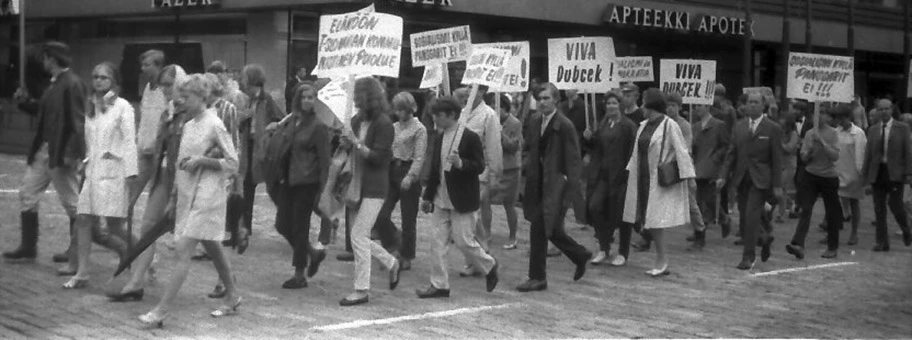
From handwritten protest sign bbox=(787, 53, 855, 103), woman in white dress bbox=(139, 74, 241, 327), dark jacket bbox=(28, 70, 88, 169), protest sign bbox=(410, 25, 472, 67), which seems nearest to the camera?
woman in white dress bbox=(139, 74, 241, 327)

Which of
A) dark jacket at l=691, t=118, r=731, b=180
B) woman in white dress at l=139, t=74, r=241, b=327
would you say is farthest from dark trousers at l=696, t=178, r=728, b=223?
woman in white dress at l=139, t=74, r=241, b=327

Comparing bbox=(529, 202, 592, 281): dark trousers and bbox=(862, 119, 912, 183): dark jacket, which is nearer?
bbox=(529, 202, 592, 281): dark trousers

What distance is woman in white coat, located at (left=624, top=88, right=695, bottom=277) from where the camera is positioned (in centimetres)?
1258

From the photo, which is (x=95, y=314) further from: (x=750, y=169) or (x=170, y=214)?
(x=750, y=169)

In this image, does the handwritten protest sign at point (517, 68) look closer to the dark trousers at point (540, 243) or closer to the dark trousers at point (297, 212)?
the dark trousers at point (540, 243)

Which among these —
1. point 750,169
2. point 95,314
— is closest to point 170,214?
point 95,314

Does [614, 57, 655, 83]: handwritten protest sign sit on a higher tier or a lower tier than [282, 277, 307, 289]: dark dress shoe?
higher

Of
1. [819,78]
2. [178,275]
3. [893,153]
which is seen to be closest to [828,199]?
[893,153]

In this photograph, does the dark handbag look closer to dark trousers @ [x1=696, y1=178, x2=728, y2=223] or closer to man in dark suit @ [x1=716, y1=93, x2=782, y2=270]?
man in dark suit @ [x1=716, y1=93, x2=782, y2=270]

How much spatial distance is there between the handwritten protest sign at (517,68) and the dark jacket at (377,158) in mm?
4532

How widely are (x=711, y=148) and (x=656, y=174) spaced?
323cm

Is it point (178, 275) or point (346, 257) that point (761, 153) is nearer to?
point (346, 257)

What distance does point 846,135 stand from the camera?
16016 mm

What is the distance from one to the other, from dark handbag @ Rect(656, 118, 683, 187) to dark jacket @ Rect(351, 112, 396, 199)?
3075 millimetres
